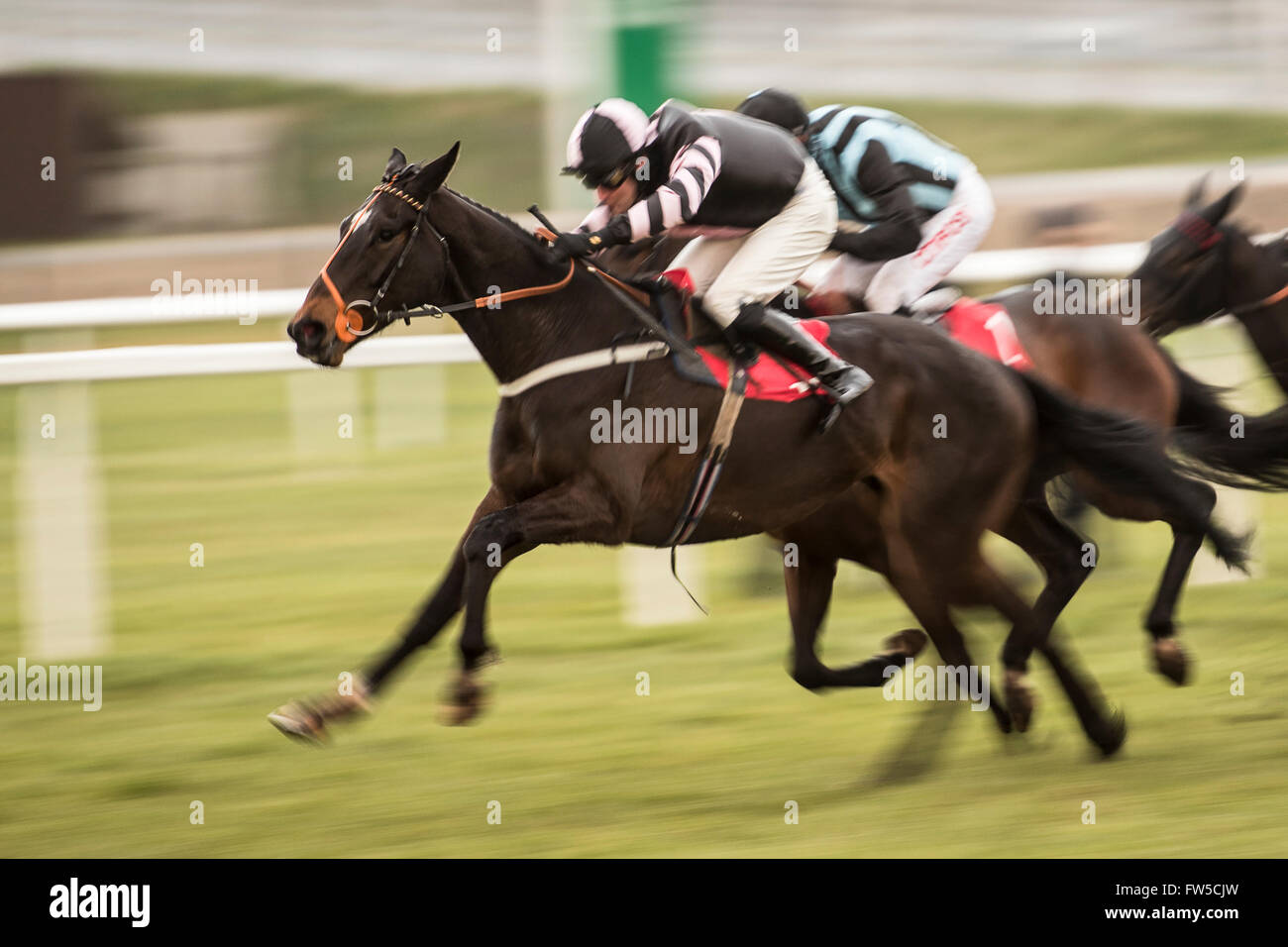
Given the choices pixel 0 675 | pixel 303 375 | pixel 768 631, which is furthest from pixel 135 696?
pixel 303 375

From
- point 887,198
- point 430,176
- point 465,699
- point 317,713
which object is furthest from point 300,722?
point 887,198

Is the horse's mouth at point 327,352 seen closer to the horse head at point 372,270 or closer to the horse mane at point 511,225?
the horse head at point 372,270

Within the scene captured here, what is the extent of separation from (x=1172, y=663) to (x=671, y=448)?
5.82ft

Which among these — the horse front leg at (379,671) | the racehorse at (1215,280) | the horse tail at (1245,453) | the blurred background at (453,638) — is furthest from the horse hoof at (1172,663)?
the horse front leg at (379,671)

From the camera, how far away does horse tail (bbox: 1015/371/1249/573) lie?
4.96m

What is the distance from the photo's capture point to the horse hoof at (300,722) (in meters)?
4.20

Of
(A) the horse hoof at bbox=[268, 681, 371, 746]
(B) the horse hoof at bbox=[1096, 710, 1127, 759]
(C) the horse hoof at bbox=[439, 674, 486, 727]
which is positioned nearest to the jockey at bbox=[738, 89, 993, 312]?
(B) the horse hoof at bbox=[1096, 710, 1127, 759]

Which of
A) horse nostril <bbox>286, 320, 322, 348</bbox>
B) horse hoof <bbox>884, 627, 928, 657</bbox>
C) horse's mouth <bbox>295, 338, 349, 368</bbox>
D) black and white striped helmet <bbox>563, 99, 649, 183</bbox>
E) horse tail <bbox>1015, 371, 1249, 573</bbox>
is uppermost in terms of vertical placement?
black and white striped helmet <bbox>563, 99, 649, 183</bbox>

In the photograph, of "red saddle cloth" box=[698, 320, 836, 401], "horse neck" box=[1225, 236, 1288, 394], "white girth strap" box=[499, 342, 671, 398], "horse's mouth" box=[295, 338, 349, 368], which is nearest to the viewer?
"horse's mouth" box=[295, 338, 349, 368]

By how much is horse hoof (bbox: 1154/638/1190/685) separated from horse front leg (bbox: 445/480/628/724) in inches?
Answer: 71.2

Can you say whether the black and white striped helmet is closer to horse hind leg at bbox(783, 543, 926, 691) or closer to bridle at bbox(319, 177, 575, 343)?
bridle at bbox(319, 177, 575, 343)

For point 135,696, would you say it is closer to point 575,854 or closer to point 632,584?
point 632,584

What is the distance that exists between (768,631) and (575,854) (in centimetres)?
234

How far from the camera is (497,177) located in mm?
19922
